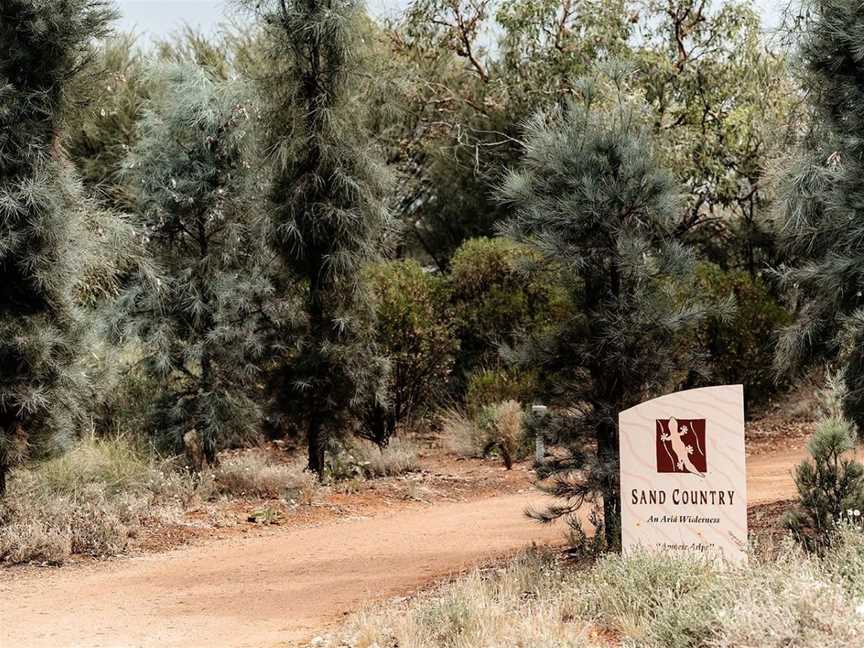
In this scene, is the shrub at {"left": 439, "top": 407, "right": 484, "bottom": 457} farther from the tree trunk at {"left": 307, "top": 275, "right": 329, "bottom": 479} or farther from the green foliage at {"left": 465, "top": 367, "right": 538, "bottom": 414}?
the tree trunk at {"left": 307, "top": 275, "right": 329, "bottom": 479}

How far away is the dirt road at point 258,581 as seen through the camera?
21.9ft

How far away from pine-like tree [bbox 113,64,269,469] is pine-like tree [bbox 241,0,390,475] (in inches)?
23.3

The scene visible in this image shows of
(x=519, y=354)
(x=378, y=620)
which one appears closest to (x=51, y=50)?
(x=519, y=354)

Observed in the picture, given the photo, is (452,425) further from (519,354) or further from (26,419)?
(519,354)

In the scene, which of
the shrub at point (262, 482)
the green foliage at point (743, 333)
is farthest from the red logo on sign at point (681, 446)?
the green foliage at point (743, 333)

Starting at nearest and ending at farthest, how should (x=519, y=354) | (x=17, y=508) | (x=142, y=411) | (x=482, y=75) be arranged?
(x=519, y=354) < (x=17, y=508) < (x=142, y=411) < (x=482, y=75)

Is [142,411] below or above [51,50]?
below

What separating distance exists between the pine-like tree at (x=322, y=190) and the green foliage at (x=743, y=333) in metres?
6.47

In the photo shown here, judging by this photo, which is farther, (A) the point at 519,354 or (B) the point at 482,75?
(B) the point at 482,75

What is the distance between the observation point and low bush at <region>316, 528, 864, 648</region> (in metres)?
→ 4.70

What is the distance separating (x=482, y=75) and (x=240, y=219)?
7.78m

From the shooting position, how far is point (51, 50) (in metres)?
9.95

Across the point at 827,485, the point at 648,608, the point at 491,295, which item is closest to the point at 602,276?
the point at 827,485

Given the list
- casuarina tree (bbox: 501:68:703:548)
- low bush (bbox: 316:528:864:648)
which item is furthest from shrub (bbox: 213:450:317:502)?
low bush (bbox: 316:528:864:648)
